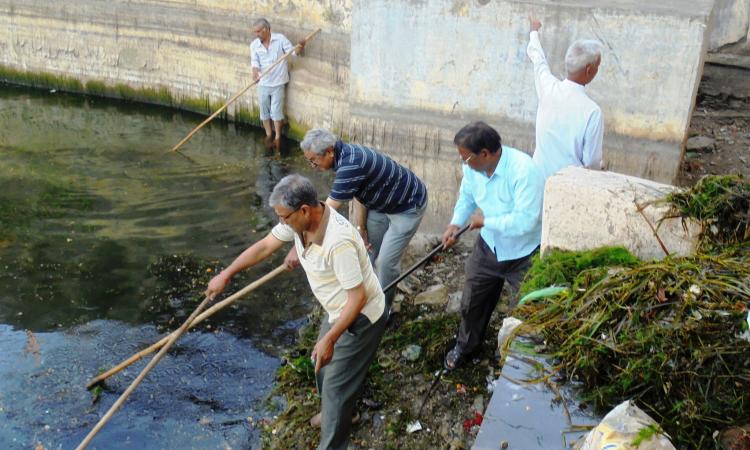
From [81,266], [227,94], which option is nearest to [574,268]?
[81,266]

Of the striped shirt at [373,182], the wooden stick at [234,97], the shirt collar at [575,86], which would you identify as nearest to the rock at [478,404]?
the striped shirt at [373,182]

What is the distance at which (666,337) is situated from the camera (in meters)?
2.66

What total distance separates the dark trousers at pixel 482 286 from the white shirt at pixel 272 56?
6.11m

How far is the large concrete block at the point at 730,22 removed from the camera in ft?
26.4

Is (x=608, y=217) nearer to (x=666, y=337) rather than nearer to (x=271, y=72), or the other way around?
(x=666, y=337)

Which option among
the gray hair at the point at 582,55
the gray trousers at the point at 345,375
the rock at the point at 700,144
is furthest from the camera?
the rock at the point at 700,144

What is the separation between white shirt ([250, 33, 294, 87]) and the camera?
9.99m

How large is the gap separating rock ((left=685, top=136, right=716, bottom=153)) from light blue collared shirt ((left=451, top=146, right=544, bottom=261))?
3.49m

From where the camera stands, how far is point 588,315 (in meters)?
2.95

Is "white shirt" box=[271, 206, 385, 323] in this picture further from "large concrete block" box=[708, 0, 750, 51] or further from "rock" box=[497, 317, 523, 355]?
"large concrete block" box=[708, 0, 750, 51]

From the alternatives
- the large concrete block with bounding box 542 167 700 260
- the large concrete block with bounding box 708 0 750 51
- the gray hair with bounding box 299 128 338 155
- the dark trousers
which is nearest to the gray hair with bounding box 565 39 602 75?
the large concrete block with bounding box 542 167 700 260

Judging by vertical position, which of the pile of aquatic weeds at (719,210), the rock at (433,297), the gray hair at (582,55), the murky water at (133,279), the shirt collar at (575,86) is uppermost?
the gray hair at (582,55)

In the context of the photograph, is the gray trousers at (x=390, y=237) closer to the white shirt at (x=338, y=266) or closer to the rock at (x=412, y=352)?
the rock at (x=412, y=352)

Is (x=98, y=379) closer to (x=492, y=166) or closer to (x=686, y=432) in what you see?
(x=492, y=166)
